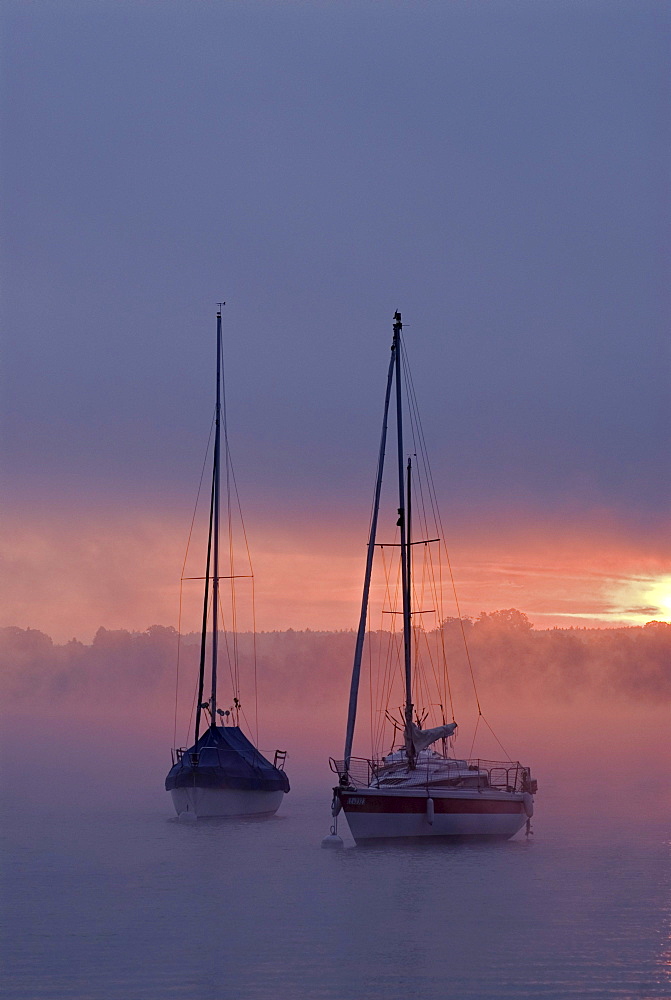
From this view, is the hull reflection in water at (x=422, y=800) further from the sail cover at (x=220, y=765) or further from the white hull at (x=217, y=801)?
the white hull at (x=217, y=801)

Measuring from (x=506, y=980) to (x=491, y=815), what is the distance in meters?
21.4

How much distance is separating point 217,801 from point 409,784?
46.7ft

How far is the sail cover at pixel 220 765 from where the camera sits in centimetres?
6216

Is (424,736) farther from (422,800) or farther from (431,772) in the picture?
(422,800)

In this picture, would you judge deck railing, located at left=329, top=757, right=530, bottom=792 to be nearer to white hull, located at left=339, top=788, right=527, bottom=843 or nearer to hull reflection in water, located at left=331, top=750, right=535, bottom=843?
hull reflection in water, located at left=331, top=750, right=535, bottom=843

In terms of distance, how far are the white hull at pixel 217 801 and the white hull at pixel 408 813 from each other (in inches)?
466

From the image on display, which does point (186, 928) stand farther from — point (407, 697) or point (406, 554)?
point (406, 554)

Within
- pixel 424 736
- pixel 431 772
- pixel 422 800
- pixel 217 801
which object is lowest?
pixel 217 801

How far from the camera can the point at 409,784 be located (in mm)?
51906

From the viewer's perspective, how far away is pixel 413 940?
38156 mm

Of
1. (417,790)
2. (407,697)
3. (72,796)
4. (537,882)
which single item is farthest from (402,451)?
(72,796)

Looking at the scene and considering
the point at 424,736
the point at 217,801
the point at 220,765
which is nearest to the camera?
the point at 424,736

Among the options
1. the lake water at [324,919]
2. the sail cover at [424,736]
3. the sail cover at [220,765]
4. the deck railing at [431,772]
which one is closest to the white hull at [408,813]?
the deck railing at [431,772]

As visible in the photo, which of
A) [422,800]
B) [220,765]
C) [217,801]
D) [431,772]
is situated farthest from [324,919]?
[217,801]
